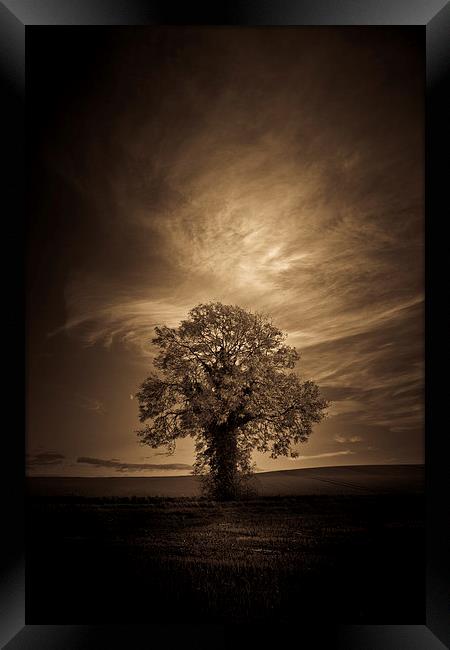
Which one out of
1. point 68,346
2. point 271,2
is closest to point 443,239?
point 271,2

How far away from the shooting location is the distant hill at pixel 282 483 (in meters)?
3.58

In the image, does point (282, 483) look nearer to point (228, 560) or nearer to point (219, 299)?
point (228, 560)

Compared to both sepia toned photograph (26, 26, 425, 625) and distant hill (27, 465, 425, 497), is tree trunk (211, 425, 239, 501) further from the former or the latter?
distant hill (27, 465, 425, 497)

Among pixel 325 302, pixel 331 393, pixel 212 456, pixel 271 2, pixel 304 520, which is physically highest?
pixel 271 2

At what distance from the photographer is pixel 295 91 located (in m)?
3.68

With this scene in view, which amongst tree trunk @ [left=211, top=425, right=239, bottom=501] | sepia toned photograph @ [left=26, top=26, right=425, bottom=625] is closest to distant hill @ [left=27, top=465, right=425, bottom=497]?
sepia toned photograph @ [left=26, top=26, right=425, bottom=625]

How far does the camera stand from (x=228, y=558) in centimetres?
350

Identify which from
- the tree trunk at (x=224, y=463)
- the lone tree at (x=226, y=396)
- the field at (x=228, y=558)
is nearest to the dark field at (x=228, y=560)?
the field at (x=228, y=558)

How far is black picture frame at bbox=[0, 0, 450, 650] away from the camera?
342 centimetres

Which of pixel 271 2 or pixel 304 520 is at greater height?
pixel 271 2

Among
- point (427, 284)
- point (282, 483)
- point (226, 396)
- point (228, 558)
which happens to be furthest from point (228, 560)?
point (427, 284)

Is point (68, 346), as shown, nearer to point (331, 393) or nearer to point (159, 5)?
point (331, 393)

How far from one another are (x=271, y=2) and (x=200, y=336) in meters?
2.17

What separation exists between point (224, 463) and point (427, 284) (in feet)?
5.81
